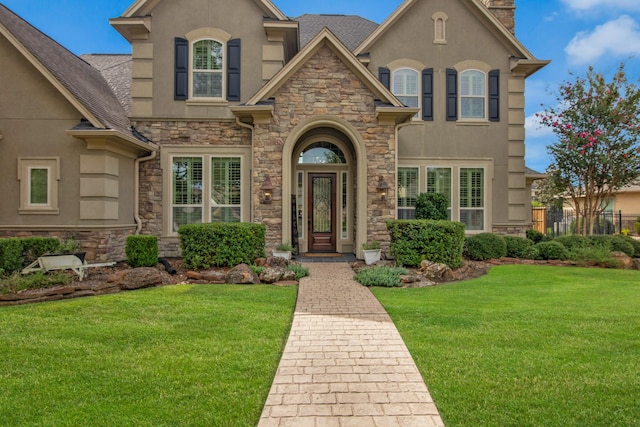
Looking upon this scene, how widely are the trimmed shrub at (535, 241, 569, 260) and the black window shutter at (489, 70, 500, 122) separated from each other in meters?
4.15

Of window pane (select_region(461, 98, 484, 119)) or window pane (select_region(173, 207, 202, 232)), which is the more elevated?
window pane (select_region(461, 98, 484, 119))

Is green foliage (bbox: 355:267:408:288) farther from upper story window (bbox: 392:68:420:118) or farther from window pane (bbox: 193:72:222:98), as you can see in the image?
window pane (bbox: 193:72:222:98)

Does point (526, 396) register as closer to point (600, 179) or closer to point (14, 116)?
point (14, 116)

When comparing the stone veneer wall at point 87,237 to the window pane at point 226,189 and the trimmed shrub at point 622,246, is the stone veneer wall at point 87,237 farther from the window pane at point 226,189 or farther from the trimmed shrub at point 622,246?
the trimmed shrub at point 622,246

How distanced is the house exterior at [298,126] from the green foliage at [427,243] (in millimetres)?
1144

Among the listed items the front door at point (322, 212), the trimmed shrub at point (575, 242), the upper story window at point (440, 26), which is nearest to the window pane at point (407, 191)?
the front door at point (322, 212)

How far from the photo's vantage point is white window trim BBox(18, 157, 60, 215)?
1048 cm

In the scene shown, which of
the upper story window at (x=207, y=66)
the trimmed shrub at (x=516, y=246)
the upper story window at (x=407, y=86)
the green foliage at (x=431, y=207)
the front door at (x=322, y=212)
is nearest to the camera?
the green foliage at (x=431, y=207)

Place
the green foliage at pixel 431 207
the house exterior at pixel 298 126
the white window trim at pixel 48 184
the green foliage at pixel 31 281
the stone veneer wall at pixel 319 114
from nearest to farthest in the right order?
the green foliage at pixel 31 281 < the white window trim at pixel 48 184 < the house exterior at pixel 298 126 < the stone veneer wall at pixel 319 114 < the green foliage at pixel 431 207

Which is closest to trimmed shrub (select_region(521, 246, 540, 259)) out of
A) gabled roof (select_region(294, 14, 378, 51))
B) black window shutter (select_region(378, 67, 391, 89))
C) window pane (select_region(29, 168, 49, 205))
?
black window shutter (select_region(378, 67, 391, 89))

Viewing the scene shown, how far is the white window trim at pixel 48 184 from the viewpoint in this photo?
412 inches

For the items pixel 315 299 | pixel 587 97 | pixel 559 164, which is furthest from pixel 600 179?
pixel 315 299

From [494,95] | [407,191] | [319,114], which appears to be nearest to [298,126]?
[319,114]

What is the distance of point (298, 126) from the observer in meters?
11.3
